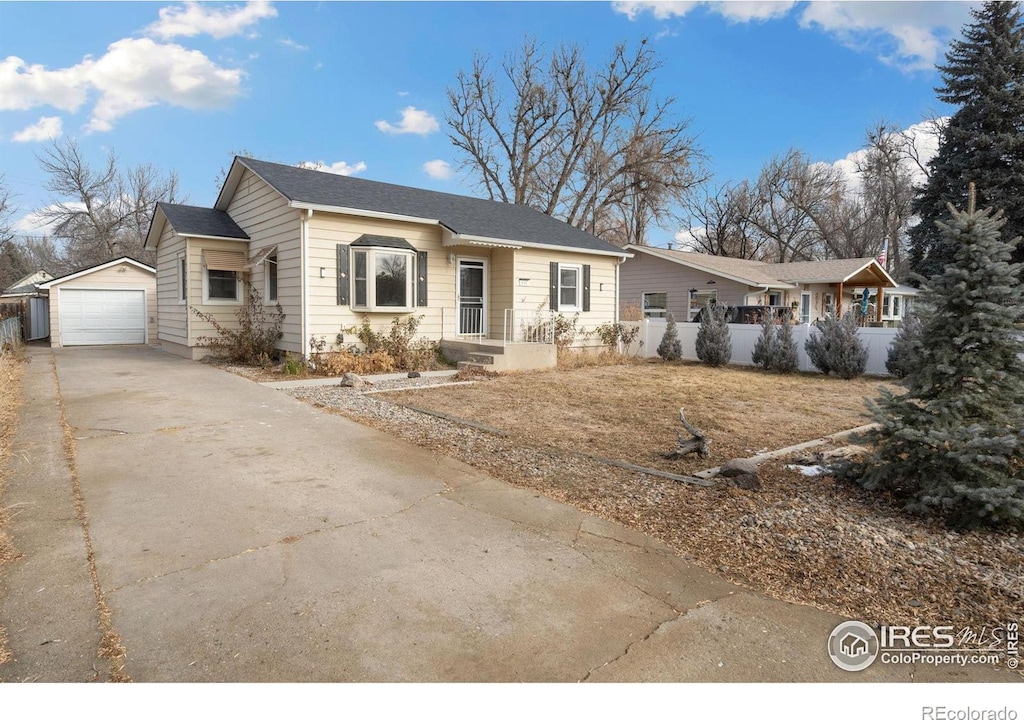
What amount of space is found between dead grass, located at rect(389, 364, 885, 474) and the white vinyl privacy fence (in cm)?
120

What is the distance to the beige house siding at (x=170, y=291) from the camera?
1430 cm

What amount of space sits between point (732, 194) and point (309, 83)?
101 ft

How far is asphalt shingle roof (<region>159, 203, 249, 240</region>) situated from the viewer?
12930 millimetres

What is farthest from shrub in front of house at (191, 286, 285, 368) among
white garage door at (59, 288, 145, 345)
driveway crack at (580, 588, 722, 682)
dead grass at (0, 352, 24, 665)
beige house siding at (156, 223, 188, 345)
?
driveway crack at (580, 588, 722, 682)

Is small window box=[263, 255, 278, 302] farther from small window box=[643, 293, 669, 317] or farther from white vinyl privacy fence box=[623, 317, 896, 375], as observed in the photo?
small window box=[643, 293, 669, 317]

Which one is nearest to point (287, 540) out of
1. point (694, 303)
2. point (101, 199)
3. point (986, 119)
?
point (694, 303)

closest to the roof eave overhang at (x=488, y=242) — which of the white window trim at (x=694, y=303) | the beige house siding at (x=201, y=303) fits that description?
the beige house siding at (x=201, y=303)

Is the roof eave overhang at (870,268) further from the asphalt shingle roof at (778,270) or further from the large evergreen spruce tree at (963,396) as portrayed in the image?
the large evergreen spruce tree at (963,396)

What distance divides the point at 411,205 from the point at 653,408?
789 cm

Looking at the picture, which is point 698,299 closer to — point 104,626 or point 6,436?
point 6,436

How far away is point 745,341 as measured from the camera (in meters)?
14.7

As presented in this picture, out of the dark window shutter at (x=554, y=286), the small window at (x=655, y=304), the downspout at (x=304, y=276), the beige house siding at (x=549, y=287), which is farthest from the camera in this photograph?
the small window at (x=655, y=304)

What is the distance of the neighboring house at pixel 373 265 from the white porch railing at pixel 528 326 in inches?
1.2
